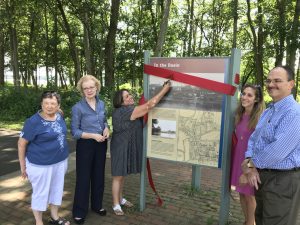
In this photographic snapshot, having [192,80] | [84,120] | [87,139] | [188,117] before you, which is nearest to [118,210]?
[87,139]

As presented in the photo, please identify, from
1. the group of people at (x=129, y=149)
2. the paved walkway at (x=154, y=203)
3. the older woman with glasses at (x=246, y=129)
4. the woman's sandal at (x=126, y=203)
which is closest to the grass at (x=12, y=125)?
the paved walkway at (x=154, y=203)

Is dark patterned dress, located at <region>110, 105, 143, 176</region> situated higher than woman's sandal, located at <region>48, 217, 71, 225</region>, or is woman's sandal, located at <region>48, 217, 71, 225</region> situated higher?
dark patterned dress, located at <region>110, 105, 143, 176</region>

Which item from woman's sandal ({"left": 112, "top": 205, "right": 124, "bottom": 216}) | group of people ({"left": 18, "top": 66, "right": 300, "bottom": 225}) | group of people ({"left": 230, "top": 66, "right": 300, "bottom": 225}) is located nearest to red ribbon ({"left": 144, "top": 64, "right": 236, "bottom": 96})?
group of people ({"left": 18, "top": 66, "right": 300, "bottom": 225})

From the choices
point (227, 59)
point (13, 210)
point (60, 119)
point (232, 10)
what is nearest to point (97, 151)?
point (60, 119)

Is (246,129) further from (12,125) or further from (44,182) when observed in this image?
(12,125)

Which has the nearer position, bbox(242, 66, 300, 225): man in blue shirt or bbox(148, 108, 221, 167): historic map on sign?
bbox(242, 66, 300, 225): man in blue shirt

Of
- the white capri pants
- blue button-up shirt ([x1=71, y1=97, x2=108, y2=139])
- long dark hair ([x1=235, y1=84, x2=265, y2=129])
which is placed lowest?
the white capri pants

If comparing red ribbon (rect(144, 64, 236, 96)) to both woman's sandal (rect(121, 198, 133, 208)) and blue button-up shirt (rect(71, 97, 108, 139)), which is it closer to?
blue button-up shirt (rect(71, 97, 108, 139))

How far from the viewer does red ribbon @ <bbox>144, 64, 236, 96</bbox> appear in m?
4.31

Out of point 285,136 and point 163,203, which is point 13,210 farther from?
point 285,136

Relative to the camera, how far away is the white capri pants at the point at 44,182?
4105 mm

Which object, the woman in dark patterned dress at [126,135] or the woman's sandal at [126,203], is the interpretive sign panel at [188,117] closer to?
the woman in dark patterned dress at [126,135]

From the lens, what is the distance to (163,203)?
540cm

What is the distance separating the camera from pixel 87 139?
455cm
